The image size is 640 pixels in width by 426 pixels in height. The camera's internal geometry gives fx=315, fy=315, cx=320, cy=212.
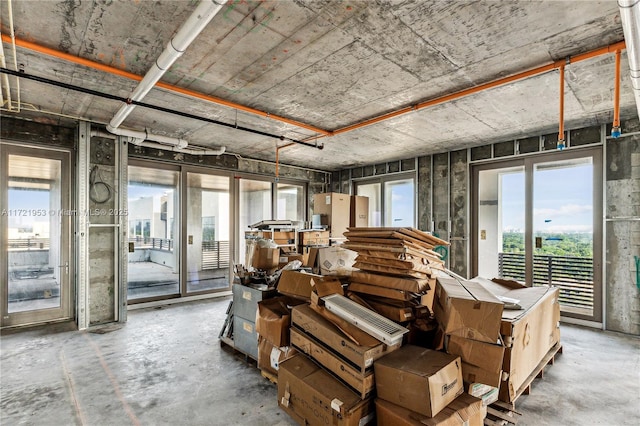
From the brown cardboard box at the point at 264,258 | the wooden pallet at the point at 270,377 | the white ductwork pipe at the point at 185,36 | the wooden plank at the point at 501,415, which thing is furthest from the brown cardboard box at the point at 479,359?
the white ductwork pipe at the point at 185,36

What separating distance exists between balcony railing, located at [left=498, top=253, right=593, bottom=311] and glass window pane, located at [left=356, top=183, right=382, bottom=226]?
3.23m

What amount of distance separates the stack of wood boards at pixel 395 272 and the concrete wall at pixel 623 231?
3257mm

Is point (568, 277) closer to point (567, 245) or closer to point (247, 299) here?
point (567, 245)

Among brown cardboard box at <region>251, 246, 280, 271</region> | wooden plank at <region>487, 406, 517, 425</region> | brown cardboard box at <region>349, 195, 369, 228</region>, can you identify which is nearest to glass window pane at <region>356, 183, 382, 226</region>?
brown cardboard box at <region>349, 195, 369, 228</region>

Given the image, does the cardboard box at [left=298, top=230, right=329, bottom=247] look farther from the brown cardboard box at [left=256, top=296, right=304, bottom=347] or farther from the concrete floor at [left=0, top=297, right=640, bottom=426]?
the brown cardboard box at [left=256, top=296, right=304, bottom=347]

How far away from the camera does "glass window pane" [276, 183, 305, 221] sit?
7453 mm

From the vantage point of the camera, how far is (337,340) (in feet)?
7.11

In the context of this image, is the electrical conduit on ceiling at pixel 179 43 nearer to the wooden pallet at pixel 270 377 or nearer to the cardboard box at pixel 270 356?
the cardboard box at pixel 270 356

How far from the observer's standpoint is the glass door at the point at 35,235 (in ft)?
14.0

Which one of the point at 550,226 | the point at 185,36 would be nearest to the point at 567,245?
the point at 550,226

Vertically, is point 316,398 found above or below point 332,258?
below

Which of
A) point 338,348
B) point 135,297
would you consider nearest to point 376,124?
point 338,348

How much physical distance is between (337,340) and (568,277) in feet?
14.9

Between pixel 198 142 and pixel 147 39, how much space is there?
3.15 metres
